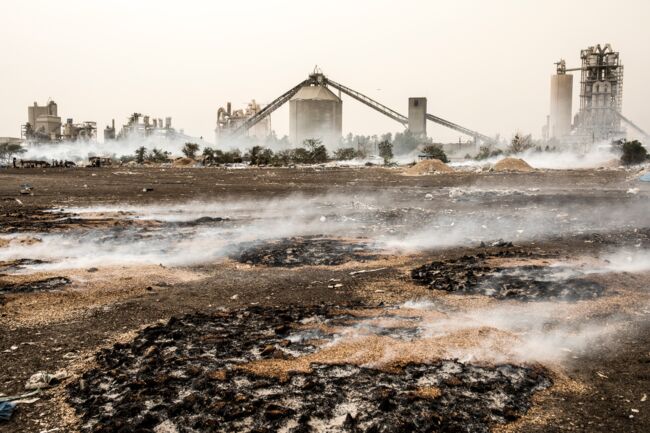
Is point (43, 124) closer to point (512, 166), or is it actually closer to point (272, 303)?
point (512, 166)

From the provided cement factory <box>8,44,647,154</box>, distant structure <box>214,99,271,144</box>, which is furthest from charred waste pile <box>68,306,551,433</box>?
distant structure <box>214,99,271,144</box>

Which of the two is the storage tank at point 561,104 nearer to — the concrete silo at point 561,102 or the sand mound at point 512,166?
the concrete silo at point 561,102

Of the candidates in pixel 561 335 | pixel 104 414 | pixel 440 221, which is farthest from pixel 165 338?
pixel 440 221

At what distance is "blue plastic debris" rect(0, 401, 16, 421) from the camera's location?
12.3 feet

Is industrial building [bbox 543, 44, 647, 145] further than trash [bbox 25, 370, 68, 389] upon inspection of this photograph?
Yes

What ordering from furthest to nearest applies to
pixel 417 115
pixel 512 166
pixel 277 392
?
pixel 417 115 < pixel 512 166 < pixel 277 392

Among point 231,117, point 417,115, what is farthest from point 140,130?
point 417,115

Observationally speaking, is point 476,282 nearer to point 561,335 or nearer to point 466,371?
point 561,335

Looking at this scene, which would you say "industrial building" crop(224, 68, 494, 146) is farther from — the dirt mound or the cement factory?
the dirt mound

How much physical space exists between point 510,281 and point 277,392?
177 inches

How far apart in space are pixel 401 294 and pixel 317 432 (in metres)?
3.58

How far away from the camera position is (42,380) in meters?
4.28

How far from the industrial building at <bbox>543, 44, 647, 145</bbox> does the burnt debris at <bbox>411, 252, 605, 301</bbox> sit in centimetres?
6367

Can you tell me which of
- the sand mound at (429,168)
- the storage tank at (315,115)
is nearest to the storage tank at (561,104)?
the storage tank at (315,115)
